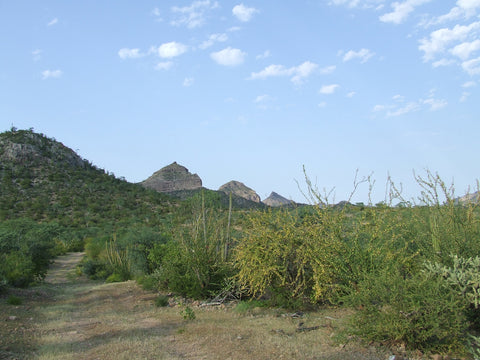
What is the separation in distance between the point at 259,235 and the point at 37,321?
5.95m

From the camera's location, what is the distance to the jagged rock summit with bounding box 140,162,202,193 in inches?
3108

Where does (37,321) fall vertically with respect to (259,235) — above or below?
below

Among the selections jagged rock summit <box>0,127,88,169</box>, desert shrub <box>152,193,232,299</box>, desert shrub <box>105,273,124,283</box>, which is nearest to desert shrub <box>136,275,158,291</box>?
desert shrub <box>152,193,232,299</box>

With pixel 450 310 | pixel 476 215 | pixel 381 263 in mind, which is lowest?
pixel 450 310

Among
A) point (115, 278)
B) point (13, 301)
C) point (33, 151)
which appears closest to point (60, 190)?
point (33, 151)

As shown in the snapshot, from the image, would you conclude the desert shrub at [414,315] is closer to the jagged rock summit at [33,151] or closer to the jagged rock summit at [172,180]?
the jagged rock summit at [33,151]

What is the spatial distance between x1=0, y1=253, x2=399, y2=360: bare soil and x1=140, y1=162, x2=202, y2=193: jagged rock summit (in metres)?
65.9

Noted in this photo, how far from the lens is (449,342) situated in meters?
6.58

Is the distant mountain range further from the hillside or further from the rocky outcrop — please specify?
the rocky outcrop

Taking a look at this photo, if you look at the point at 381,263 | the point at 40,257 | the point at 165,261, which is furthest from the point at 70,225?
the point at 381,263

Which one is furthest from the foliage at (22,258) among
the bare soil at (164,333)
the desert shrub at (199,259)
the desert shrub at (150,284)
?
the desert shrub at (199,259)

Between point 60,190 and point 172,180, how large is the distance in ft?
120

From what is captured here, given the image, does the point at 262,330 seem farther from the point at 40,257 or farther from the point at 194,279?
the point at 40,257

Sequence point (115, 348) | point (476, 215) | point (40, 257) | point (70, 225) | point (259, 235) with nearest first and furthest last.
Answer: point (115, 348) → point (476, 215) → point (259, 235) → point (40, 257) → point (70, 225)
